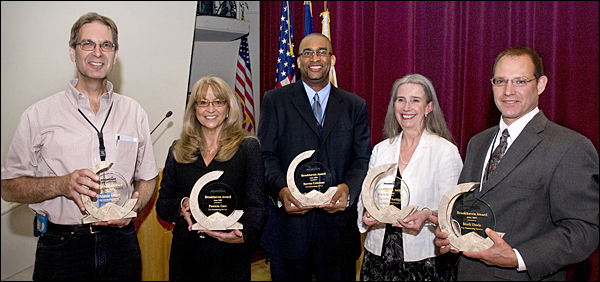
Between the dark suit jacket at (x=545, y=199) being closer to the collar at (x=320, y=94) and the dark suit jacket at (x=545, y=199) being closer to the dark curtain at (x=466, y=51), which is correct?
the dark curtain at (x=466, y=51)

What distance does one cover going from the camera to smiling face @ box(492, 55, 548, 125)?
1.74 metres

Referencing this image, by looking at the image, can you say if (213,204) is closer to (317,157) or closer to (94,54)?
(317,157)

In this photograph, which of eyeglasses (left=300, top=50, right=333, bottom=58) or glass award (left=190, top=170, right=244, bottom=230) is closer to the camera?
glass award (left=190, top=170, right=244, bottom=230)

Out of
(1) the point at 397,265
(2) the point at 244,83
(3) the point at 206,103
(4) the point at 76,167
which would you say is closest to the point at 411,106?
(1) the point at 397,265

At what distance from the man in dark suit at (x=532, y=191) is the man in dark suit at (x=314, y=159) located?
680mm

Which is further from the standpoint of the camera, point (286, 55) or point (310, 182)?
point (286, 55)

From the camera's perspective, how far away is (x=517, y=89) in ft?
5.73

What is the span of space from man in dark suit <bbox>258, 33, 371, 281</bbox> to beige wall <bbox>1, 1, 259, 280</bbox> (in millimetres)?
1120

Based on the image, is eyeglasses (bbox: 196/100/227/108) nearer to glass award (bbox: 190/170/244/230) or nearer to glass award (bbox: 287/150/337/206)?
glass award (bbox: 190/170/244/230)

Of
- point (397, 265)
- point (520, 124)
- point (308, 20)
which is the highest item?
point (308, 20)

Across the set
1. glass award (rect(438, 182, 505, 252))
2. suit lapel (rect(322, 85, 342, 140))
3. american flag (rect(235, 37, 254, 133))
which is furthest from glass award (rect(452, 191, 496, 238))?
american flag (rect(235, 37, 254, 133))

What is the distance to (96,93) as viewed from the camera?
2234 millimetres

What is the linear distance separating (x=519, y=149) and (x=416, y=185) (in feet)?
1.95

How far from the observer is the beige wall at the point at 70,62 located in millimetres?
2227
